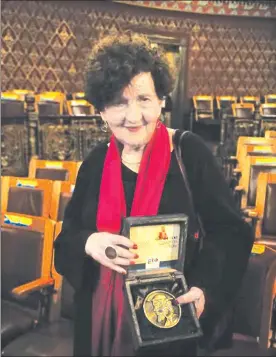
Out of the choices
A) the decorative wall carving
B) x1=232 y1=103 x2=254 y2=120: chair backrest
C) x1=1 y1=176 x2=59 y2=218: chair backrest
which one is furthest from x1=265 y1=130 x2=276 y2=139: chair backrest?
the decorative wall carving

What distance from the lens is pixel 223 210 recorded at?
2.52 ft

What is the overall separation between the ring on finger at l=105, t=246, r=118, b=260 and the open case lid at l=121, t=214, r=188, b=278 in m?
0.03

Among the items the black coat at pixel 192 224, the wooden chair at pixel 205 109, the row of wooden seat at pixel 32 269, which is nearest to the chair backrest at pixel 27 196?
the row of wooden seat at pixel 32 269

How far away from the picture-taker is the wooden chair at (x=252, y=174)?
4.09 feet

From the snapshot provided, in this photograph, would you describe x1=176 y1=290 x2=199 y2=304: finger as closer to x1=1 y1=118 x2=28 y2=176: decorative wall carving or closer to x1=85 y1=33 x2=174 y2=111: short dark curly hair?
x1=85 y1=33 x2=174 y2=111: short dark curly hair

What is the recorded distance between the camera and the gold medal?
0.74 m

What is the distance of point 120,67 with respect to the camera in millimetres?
735

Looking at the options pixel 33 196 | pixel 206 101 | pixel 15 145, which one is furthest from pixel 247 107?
pixel 15 145

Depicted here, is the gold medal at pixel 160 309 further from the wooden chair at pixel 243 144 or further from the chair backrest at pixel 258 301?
the wooden chair at pixel 243 144

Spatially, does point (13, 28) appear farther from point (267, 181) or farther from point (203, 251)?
point (203, 251)

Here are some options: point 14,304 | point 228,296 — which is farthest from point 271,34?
point 14,304

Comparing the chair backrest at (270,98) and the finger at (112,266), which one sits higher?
the chair backrest at (270,98)

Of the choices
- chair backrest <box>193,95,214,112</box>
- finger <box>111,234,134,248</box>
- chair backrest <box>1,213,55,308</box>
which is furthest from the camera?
chair backrest <box>193,95,214,112</box>

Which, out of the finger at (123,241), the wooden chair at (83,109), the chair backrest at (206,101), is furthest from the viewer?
the chair backrest at (206,101)
